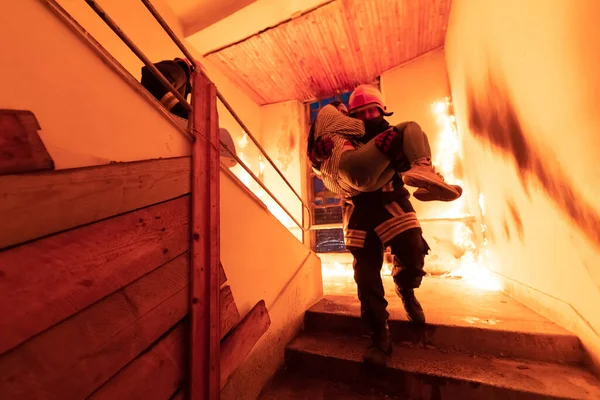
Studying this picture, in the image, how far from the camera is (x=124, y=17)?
2.84 metres

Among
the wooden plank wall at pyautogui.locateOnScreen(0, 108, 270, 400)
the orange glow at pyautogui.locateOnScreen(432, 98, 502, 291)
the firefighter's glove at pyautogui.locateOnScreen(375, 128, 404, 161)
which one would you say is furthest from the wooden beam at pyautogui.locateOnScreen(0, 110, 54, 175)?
the orange glow at pyautogui.locateOnScreen(432, 98, 502, 291)

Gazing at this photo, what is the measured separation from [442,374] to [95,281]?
165 centimetres

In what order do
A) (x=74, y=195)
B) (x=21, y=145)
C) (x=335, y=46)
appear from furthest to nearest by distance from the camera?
(x=335, y=46)
(x=74, y=195)
(x=21, y=145)

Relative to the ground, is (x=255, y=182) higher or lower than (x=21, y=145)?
higher

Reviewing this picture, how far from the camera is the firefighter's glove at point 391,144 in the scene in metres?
1.40

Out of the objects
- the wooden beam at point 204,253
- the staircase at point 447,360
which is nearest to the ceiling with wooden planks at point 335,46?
the wooden beam at point 204,253

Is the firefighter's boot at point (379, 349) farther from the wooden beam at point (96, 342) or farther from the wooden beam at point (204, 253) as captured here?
the wooden beam at point (96, 342)

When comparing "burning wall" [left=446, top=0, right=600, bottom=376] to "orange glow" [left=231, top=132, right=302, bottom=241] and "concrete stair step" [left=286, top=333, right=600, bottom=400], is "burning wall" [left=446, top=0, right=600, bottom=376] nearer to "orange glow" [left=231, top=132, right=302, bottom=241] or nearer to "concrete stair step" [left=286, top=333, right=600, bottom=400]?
"concrete stair step" [left=286, top=333, right=600, bottom=400]

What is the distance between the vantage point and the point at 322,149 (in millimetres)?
1568

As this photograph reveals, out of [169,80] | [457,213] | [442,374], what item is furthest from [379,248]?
[457,213]

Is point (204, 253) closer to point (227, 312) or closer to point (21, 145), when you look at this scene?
point (227, 312)

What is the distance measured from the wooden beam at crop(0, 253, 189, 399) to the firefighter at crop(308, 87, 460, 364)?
3.27ft

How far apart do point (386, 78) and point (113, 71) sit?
4.79 metres

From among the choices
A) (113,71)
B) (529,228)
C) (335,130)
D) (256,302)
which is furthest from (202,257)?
(529,228)
